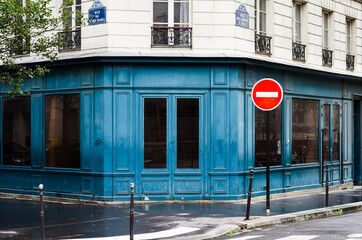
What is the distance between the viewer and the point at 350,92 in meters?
20.2

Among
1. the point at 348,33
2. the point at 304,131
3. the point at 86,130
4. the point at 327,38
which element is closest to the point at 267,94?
the point at 86,130

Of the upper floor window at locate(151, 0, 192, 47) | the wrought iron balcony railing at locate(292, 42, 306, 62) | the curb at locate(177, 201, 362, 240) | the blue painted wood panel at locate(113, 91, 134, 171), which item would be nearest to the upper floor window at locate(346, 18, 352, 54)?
the wrought iron balcony railing at locate(292, 42, 306, 62)

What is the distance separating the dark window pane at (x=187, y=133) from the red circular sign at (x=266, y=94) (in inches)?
104

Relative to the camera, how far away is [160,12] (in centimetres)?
1512

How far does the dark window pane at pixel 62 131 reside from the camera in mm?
15305

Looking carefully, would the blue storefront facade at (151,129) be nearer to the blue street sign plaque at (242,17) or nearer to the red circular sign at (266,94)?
the blue street sign plaque at (242,17)

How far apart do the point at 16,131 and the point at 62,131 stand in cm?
199

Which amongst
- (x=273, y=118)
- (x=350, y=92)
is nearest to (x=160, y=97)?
(x=273, y=118)

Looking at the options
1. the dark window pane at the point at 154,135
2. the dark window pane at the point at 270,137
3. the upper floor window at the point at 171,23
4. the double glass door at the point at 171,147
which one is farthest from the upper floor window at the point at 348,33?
the dark window pane at the point at 154,135

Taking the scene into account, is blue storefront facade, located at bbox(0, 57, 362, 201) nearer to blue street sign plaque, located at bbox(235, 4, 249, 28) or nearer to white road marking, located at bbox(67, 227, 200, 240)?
blue street sign plaque, located at bbox(235, 4, 249, 28)

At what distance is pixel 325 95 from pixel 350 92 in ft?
6.37

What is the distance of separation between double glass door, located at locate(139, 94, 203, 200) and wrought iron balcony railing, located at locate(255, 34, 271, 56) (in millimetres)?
2420

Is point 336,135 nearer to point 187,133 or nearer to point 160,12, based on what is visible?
point 187,133

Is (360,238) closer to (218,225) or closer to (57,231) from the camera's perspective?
(218,225)
